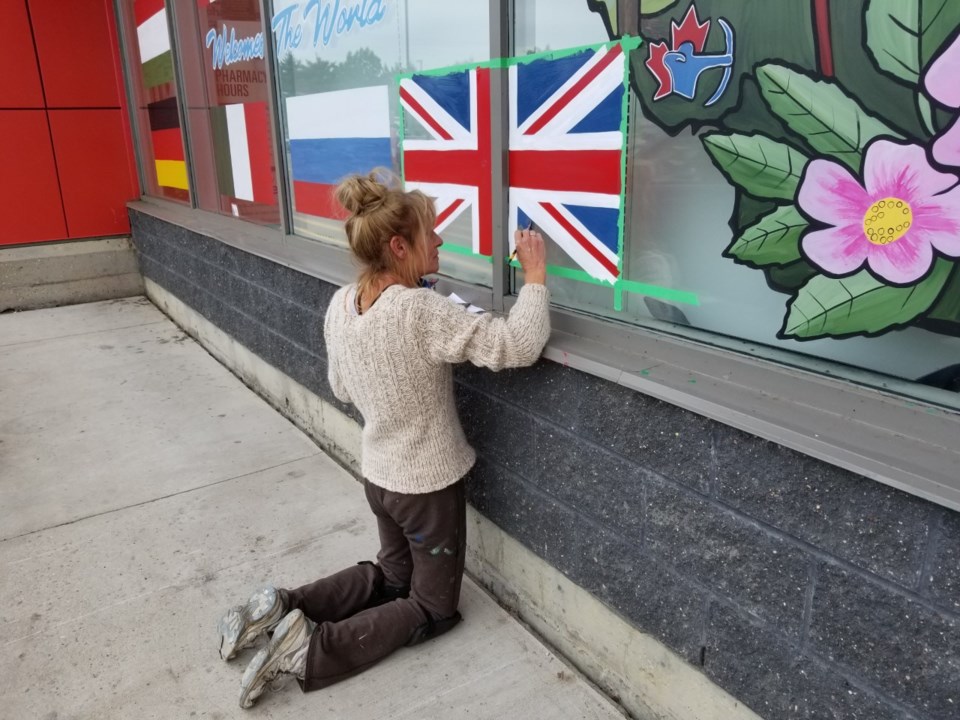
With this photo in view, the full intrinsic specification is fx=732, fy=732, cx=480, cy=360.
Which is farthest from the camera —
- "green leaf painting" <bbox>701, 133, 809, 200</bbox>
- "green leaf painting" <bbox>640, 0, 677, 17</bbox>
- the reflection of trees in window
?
the reflection of trees in window

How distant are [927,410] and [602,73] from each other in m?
1.16

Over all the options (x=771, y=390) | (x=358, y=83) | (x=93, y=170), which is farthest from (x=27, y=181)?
(x=771, y=390)

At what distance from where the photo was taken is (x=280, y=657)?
2.14m

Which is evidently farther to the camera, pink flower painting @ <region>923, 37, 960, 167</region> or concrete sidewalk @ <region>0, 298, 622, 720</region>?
concrete sidewalk @ <region>0, 298, 622, 720</region>

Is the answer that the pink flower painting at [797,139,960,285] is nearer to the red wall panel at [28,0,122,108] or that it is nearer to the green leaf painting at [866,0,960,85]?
the green leaf painting at [866,0,960,85]

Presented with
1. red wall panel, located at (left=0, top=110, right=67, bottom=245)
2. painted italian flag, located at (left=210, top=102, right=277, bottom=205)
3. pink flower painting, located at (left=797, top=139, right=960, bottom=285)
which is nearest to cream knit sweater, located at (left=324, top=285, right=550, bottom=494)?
pink flower painting, located at (left=797, top=139, right=960, bottom=285)

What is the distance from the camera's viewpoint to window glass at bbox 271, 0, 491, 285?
8.58 ft

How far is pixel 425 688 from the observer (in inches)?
86.7

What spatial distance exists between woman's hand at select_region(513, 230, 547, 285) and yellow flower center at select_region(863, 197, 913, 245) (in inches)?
32.5

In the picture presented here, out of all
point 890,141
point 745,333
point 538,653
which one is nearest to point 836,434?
point 745,333

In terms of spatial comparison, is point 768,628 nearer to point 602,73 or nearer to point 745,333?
point 745,333

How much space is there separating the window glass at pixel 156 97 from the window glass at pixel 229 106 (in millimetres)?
381

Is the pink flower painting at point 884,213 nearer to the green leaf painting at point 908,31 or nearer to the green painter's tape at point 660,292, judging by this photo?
the green leaf painting at point 908,31

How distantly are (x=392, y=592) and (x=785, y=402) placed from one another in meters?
1.50
